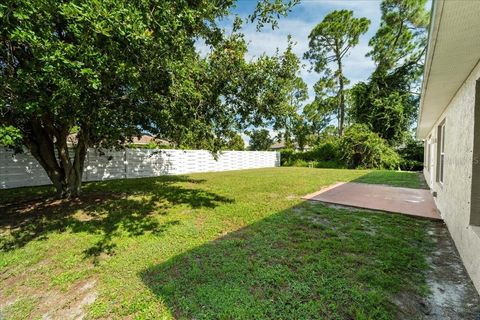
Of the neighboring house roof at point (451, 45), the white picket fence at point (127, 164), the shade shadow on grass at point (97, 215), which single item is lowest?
the shade shadow on grass at point (97, 215)

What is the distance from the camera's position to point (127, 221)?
4.88 metres

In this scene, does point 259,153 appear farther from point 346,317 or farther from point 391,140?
point 346,317

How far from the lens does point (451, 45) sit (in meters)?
2.41

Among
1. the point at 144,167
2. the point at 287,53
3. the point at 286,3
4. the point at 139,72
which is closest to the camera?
the point at 139,72

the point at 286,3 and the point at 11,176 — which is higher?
the point at 286,3


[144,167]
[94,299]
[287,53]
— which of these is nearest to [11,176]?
[144,167]

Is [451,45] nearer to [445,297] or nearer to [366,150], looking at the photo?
[445,297]

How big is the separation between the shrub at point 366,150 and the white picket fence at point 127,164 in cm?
790

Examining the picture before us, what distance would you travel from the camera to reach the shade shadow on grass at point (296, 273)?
7.30 ft

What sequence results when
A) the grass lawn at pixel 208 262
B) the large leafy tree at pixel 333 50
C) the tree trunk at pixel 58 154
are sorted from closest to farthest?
the grass lawn at pixel 208 262 < the tree trunk at pixel 58 154 < the large leafy tree at pixel 333 50

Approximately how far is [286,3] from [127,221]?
18.6ft

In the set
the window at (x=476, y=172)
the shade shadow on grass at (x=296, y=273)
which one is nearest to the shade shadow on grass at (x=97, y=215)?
the shade shadow on grass at (x=296, y=273)

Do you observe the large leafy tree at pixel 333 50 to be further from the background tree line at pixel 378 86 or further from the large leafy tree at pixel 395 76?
the large leafy tree at pixel 395 76

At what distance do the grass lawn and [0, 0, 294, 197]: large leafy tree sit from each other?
186 centimetres
